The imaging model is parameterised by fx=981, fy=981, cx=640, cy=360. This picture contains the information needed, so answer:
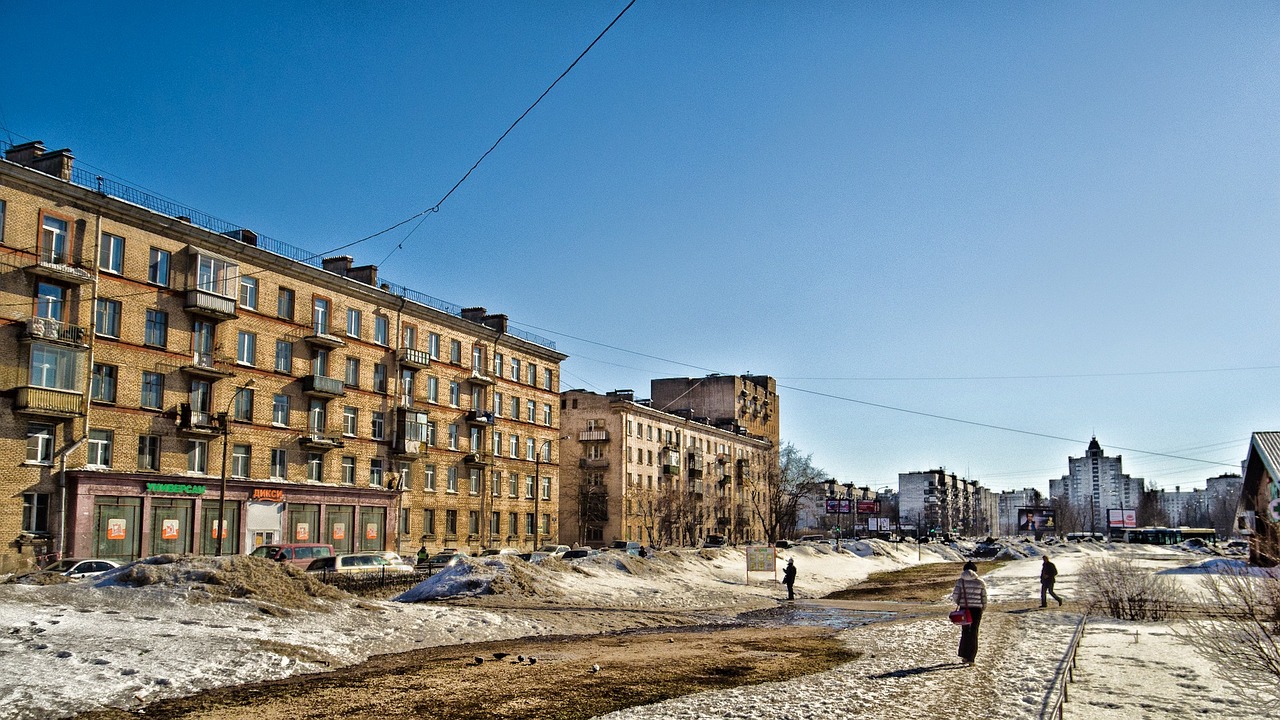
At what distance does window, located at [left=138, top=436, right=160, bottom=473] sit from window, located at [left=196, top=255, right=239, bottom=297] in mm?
7940

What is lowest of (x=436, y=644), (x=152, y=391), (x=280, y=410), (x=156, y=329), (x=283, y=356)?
(x=436, y=644)

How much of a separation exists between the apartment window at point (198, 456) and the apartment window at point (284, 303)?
876cm

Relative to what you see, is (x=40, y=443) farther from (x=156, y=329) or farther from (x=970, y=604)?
(x=970, y=604)

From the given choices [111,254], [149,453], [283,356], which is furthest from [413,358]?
[111,254]

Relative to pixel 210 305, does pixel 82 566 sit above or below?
below

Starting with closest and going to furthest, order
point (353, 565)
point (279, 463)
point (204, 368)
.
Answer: point (353, 565), point (204, 368), point (279, 463)

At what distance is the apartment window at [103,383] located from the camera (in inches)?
1754

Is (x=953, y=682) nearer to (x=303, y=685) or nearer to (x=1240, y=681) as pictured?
(x=1240, y=681)

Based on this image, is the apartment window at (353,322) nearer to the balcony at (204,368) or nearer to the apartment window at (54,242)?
the balcony at (204,368)

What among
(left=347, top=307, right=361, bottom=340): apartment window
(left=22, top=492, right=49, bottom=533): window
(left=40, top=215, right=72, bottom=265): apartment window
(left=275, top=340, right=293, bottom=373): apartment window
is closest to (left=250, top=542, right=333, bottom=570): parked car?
(left=22, top=492, right=49, bottom=533): window

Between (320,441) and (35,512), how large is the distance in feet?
53.7

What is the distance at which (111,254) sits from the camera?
45.6 metres

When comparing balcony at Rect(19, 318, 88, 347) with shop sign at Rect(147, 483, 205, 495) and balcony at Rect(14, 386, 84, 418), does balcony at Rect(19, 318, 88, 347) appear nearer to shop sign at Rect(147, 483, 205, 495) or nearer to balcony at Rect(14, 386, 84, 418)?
balcony at Rect(14, 386, 84, 418)

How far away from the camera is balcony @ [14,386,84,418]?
40875mm
